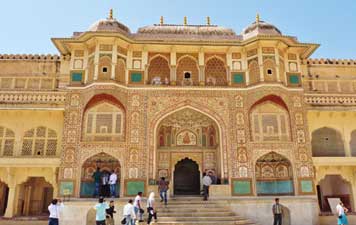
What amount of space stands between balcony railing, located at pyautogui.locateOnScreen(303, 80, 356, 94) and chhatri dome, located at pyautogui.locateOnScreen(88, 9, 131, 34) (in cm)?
1070

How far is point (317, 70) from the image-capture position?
20562 millimetres

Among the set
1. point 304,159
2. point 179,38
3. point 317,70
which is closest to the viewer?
point 304,159

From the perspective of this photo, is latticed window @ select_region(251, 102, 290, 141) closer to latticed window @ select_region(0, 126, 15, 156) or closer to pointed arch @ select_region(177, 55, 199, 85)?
pointed arch @ select_region(177, 55, 199, 85)

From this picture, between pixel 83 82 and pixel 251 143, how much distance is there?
8.97 m

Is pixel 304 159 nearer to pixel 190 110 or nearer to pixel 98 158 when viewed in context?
pixel 190 110

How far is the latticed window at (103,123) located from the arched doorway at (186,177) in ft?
13.7

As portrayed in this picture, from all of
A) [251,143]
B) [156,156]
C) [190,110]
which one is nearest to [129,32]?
[190,110]

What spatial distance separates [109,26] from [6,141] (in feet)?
26.1

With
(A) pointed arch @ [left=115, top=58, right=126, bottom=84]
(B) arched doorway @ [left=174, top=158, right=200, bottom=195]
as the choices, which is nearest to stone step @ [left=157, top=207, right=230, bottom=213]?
(B) arched doorway @ [left=174, top=158, right=200, bottom=195]

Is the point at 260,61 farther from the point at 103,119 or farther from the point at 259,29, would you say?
the point at 103,119

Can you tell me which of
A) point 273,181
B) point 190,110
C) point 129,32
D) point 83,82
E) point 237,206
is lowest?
point 237,206

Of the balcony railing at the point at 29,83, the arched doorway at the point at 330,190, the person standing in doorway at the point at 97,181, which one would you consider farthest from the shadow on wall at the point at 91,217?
the arched doorway at the point at 330,190

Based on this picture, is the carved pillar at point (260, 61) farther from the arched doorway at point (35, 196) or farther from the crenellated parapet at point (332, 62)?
the arched doorway at point (35, 196)

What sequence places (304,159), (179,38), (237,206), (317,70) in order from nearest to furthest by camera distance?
(237,206)
(304,159)
(179,38)
(317,70)
